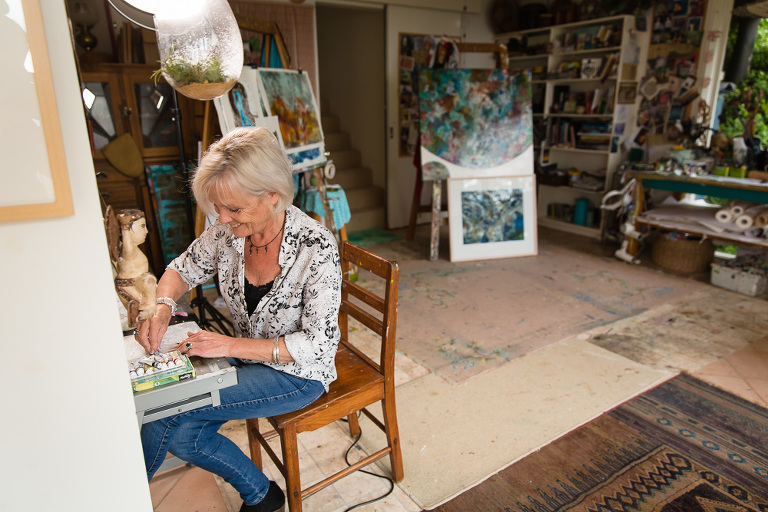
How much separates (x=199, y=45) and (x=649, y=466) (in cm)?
206

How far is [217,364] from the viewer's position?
1.12m

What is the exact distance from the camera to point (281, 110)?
2.94m

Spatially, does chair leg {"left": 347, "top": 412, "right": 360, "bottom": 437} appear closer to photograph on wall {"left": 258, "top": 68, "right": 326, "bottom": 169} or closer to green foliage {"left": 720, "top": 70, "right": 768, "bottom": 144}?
photograph on wall {"left": 258, "top": 68, "right": 326, "bottom": 169}

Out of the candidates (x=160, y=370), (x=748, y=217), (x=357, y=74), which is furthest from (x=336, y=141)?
(x=160, y=370)

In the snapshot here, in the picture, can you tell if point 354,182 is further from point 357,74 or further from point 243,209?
point 243,209

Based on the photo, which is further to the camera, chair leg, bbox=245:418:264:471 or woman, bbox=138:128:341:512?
chair leg, bbox=245:418:264:471

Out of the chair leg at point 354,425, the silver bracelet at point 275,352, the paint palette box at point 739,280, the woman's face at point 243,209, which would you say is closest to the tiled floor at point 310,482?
the chair leg at point 354,425

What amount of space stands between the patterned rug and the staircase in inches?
128

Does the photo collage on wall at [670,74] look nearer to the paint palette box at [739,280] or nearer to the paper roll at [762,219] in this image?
the paper roll at [762,219]

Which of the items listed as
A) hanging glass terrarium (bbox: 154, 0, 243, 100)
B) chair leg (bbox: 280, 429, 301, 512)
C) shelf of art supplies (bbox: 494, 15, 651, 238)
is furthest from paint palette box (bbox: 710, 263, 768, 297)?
hanging glass terrarium (bbox: 154, 0, 243, 100)

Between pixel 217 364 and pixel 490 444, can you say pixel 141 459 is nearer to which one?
pixel 217 364

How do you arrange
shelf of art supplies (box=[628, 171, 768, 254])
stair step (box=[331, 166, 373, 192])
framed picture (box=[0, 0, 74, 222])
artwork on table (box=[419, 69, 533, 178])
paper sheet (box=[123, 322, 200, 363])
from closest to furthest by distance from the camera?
framed picture (box=[0, 0, 74, 222]) < paper sheet (box=[123, 322, 200, 363]) < shelf of art supplies (box=[628, 171, 768, 254]) < artwork on table (box=[419, 69, 533, 178]) < stair step (box=[331, 166, 373, 192])

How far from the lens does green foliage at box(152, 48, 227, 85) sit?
1.51 meters

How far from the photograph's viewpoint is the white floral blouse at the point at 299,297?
1267mm
